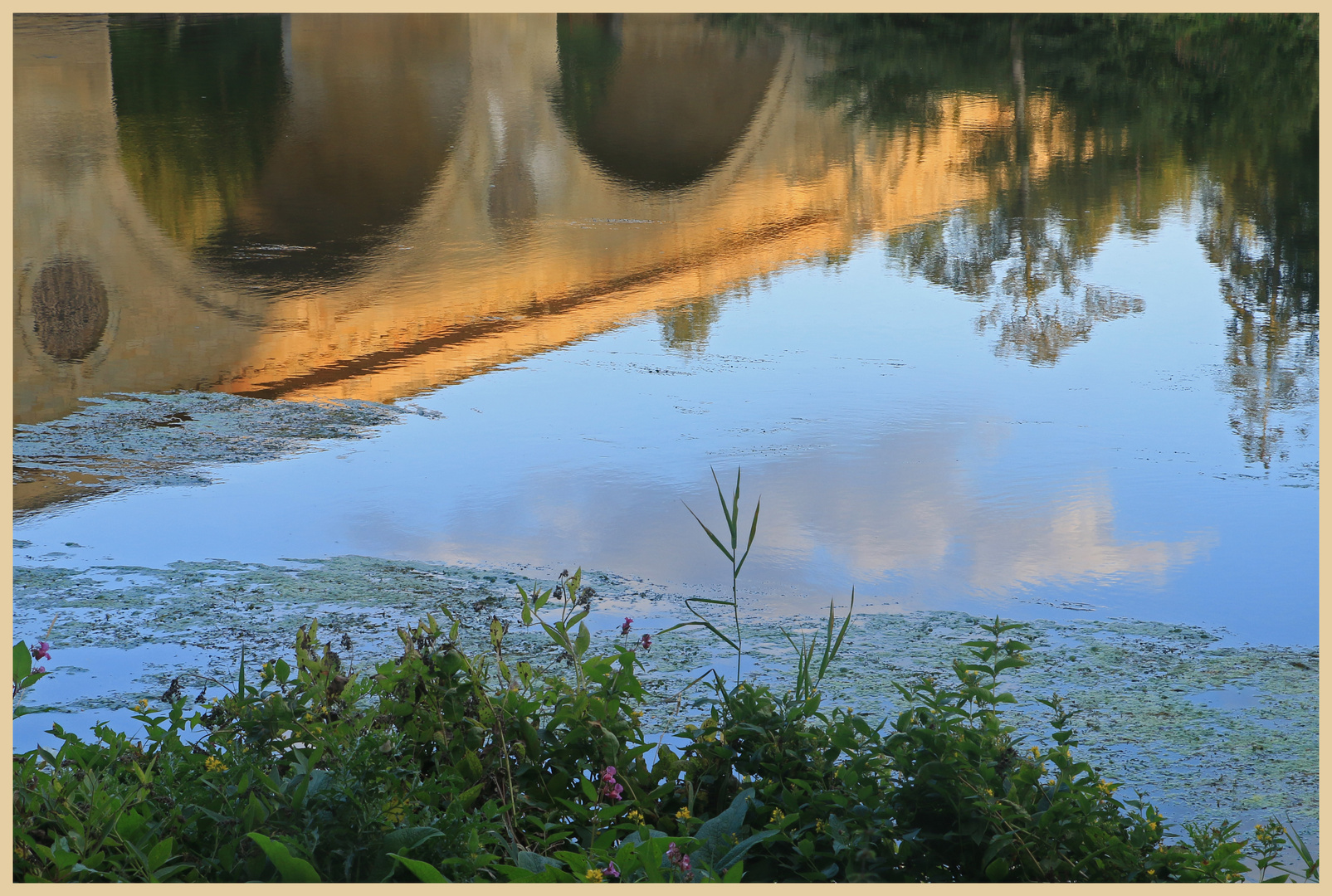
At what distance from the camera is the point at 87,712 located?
2.79m

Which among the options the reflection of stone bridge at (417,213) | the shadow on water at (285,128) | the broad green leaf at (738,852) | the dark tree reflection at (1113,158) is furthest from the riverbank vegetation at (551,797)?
the shadow on water at (285,128)

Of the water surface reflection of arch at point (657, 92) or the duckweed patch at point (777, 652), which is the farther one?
the water surface reflection of arch at point (657, 92)

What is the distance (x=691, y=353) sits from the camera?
6.16 meters

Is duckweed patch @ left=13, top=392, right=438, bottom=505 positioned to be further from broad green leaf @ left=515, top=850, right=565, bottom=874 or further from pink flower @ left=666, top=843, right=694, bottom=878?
pink flower @ left=666, top=843, right=694, bottom=878

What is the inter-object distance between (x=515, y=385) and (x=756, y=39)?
731 inches

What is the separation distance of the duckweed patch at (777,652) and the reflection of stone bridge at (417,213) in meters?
2.04

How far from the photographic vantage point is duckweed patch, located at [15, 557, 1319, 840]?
2.64m

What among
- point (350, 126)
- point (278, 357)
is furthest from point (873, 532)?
point (350, 126)

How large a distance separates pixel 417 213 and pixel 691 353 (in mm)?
4531

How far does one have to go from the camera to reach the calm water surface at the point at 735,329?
3.88 meters

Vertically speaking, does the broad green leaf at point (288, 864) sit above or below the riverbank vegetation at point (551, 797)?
above

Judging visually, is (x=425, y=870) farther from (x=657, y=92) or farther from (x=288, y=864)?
(x=657, y=92)

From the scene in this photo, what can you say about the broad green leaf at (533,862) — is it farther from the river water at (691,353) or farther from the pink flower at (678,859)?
the river water at (691,353)

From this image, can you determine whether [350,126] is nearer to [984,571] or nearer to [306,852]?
[984,571]
